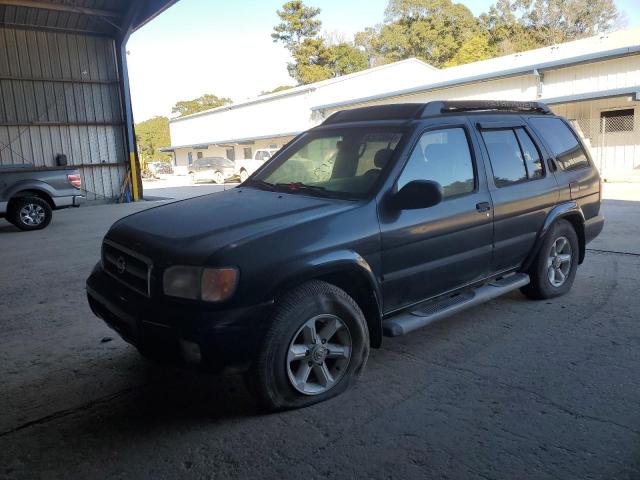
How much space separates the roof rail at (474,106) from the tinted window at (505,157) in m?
0.26

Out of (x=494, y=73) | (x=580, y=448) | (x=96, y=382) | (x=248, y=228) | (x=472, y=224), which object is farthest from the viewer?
(x=494, y=73)

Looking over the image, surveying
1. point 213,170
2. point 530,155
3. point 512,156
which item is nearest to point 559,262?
point 530,155

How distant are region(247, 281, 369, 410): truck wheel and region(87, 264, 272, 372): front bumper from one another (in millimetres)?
101

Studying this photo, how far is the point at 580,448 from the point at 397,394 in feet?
3.45

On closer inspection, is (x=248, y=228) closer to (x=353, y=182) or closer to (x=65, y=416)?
(x=353, y=182)

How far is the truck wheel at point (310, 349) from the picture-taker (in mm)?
2922

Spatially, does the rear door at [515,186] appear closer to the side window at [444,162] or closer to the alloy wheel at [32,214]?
the side window at [444,162]

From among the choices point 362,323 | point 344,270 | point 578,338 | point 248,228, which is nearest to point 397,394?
point 362,323

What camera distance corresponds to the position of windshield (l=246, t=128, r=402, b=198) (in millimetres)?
3688

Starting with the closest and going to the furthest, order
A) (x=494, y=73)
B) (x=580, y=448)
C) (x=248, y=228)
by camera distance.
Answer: (x=580, y=448)
(x=248, y=228)
(x=494, y=73)

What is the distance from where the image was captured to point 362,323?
3283mm

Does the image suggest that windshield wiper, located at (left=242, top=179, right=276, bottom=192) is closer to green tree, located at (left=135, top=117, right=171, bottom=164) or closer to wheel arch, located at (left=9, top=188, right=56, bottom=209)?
wheel arch, located at (left=9, top=188, right=56, bottom=209)

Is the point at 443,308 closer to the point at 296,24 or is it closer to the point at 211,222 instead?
the point at 211,222

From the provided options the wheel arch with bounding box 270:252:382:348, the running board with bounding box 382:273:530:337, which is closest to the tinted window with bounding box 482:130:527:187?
the running board with bounding box 382:273:530:337
